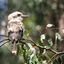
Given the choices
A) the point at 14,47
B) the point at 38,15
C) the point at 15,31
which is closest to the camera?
the point at 14,47

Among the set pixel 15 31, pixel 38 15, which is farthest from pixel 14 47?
pixel 38 15

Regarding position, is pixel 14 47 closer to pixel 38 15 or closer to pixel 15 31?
pixel 15 31

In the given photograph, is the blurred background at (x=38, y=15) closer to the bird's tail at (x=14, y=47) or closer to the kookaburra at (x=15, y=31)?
the kookaburra at (x=15, y=31)

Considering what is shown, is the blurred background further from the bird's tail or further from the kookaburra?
the bird's tail

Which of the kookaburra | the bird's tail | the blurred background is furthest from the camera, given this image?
the blurred background

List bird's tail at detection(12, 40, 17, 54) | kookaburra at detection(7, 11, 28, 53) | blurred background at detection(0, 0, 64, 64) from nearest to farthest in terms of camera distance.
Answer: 1. bird's tail at detection(12, 40, 17, 54)
2. kookaburra at detection(7, 11, 28, 53)
3. blurred background at detection(0, 0, 64, 64)

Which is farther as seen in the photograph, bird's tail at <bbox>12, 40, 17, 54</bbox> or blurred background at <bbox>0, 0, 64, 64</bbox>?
blurred background at <bbox>0, 0, 64, 64</bbox>

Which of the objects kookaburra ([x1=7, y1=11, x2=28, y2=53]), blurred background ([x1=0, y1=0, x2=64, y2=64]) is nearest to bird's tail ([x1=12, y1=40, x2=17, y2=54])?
kookaburra ([x1=7, y1=11, x2=28, y2=53])

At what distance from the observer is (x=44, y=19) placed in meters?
8.53

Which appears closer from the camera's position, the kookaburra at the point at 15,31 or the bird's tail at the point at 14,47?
the bird's tail at the point at 14,47

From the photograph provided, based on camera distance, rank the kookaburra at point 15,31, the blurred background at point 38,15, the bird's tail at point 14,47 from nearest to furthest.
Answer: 1. the bird's tail at point 14,47
2. the kookaburra at point 15,31
3. the blurred background at point 38,15

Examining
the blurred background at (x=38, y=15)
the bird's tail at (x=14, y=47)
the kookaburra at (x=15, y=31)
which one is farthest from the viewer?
the blurred background at (x=38, y=15)

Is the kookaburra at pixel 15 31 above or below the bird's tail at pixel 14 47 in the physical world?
above

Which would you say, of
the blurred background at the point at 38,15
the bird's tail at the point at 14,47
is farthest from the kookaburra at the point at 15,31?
the blurred background at the point at 38,15
